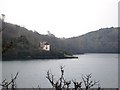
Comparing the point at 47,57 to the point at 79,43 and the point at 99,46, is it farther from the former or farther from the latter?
the point at 99,46

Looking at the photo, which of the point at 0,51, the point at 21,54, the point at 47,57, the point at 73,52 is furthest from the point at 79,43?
the point at 0,51

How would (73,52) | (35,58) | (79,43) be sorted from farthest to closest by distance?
(79,43) → (73,52) → (35,58)

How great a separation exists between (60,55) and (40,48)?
12.9 ft

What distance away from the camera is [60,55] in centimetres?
3120

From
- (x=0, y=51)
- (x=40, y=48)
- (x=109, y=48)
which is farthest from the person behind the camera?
(x=109, y=48)

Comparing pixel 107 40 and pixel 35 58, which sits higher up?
pixel 107 40

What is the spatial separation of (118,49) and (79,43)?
834cm

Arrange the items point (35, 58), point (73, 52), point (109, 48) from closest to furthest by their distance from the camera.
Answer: point (35, 58), point (73, 52), point (109, 48)

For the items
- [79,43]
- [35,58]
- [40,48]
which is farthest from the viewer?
[79,43]

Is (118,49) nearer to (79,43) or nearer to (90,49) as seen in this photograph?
(90,49)

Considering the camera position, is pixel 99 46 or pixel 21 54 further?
pixel 99 46

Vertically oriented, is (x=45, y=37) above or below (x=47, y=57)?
above

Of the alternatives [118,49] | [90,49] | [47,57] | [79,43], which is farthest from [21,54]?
[118,49]

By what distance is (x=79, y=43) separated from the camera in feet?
126
